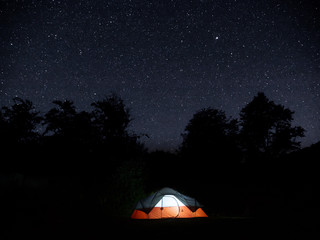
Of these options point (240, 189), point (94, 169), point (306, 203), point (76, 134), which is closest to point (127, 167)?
point (94, 169)

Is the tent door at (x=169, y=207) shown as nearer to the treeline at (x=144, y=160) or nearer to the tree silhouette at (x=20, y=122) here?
the treeline at (x=144, y=160)

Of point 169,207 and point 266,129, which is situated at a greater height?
point 266,129

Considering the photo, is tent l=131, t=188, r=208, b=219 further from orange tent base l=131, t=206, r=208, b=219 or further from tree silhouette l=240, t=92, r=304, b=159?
tree silhouette l=240, t=92, r=304, b=159

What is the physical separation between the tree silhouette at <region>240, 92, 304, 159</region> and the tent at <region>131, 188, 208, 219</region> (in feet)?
55.1

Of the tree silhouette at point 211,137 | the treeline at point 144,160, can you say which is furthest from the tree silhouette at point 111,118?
the tree silhouette at point 211,137

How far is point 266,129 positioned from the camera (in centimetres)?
2638

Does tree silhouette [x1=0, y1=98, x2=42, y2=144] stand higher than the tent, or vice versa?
tree silhouette [x1=0, y1=98, x2=42, y2=144]

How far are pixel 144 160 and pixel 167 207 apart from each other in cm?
725

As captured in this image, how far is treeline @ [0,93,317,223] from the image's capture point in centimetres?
1528

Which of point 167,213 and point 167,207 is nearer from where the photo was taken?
point 167,213

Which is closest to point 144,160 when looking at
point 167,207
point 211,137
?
point 167,207

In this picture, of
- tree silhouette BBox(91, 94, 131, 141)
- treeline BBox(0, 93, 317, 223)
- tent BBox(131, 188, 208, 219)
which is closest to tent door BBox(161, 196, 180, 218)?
tent BBox(131, 188, 208, 219)

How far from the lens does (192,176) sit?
26.5 meters

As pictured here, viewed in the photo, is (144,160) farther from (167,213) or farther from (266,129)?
(266,129)
